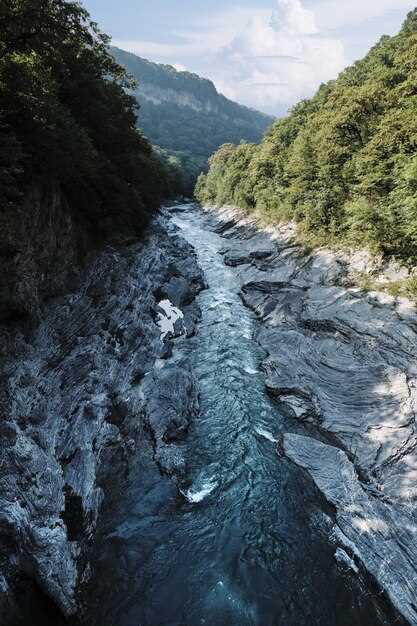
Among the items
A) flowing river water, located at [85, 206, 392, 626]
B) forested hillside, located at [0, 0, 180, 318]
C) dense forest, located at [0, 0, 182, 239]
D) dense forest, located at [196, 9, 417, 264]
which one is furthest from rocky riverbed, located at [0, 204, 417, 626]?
dense forest, located at [196, 9, 417, 264]

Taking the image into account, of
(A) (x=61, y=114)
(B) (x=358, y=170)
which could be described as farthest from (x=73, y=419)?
(B) (x=358, y=170)

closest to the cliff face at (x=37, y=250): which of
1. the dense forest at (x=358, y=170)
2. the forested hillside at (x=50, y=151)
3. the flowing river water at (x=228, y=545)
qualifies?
the forested hillside at (x=50, y=151)

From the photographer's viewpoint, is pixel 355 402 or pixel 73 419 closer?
pixel 73 419

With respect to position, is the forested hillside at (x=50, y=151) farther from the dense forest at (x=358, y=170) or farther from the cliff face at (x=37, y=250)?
the dense forest at (x=358, y=170)

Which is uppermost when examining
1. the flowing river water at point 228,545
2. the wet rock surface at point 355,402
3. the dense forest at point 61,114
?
the dense forest at point 61,114

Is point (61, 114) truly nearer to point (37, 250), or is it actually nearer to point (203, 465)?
point (37, 250)

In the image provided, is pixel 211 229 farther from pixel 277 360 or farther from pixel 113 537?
pixel 113 537

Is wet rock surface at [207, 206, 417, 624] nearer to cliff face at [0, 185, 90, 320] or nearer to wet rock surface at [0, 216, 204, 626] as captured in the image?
wet rock surface at [0, 216, 204, 626]
